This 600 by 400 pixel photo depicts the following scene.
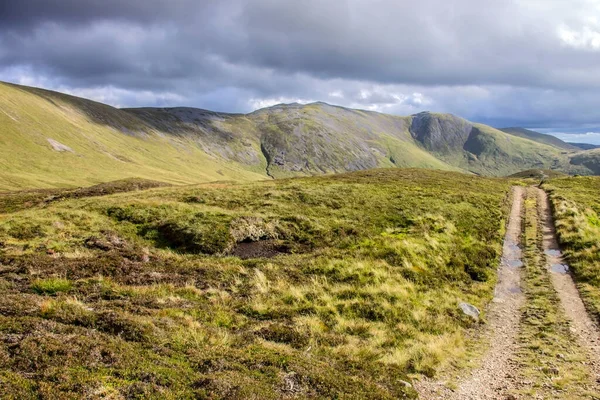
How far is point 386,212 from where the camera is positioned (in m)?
40.5

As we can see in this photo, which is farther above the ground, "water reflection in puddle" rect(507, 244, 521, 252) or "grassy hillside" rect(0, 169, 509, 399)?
"water reflection in puddle" rect(507, 244, 521, 252)

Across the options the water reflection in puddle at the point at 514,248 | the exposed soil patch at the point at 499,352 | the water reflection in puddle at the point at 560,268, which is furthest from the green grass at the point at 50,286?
the water reflection in puddle at the point at 514,248

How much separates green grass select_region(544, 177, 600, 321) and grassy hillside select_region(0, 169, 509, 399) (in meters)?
4.94

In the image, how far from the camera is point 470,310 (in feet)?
61.5

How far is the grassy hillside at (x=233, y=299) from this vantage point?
934 cm

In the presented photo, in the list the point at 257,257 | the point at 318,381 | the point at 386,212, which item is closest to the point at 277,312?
the point at 318,381

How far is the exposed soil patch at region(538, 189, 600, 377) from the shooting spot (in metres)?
14.9

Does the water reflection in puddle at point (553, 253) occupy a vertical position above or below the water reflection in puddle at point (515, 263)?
above

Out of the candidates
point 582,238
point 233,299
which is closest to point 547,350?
point 233,299

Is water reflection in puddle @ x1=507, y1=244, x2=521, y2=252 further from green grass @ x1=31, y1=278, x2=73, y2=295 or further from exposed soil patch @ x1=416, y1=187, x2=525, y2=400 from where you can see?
green grass @ x1=31, y1=278, x2=73, y2=295

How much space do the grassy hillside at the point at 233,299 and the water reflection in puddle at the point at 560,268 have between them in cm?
370

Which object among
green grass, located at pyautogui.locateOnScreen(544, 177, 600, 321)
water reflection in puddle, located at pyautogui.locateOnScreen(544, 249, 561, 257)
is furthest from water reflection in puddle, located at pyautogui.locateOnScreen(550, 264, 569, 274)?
water reflection in puddle, located at pyautogui.locateOnScreen(544, 249, 561, 257)

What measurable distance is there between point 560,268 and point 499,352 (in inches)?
573

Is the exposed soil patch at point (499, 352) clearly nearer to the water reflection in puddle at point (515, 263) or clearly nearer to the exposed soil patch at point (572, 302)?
the water reflection in puddle at point (515, 263)
